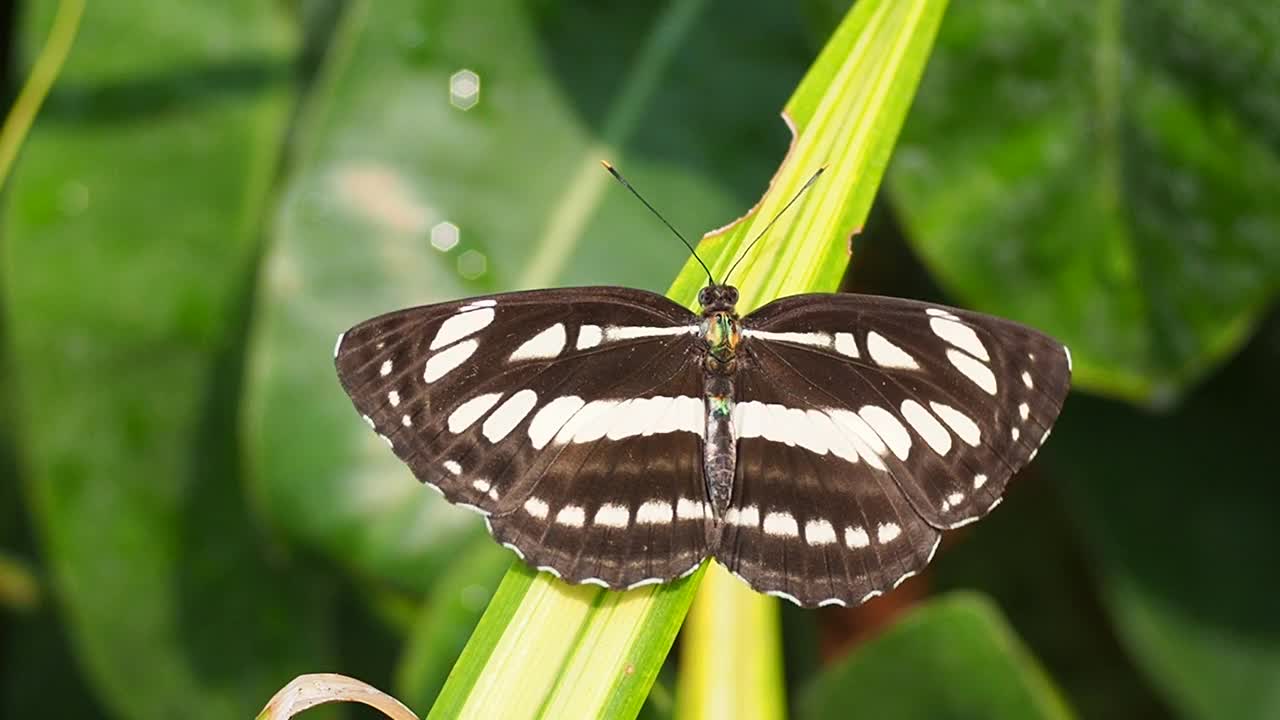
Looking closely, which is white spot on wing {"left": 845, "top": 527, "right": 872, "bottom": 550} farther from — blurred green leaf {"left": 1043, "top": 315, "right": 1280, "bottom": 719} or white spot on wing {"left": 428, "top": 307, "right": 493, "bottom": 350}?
blurred green leaf {"left": 1043, "top": 315, "right": 1280, "bottom": 719}

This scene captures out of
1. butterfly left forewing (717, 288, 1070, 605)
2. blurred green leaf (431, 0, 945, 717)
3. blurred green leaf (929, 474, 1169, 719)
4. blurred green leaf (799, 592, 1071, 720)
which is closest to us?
blurred green leaf (431, 0, 945, 717)

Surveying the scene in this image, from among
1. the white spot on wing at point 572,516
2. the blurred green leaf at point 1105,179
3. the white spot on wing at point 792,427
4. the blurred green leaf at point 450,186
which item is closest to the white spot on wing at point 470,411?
the white spot on wing at point 572,516

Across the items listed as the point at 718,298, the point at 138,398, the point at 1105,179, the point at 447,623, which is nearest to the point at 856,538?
the point at 718,298

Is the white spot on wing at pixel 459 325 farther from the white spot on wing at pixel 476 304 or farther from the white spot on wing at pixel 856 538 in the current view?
the white spot on wing at pixel 856 538

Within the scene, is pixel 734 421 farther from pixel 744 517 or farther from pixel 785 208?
pixel 785 208

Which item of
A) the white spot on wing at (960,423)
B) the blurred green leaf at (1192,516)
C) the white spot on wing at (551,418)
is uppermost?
the white spot on wing at (960,423)

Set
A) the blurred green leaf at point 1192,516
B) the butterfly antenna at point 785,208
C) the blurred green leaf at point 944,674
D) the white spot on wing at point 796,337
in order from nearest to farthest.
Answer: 1. the butterfly antenna at point 785,208
2. the white spot on wing at point 796,337
3. the blurred green leaf at point 944,674
4. the blurred green leaf at point 1192,516

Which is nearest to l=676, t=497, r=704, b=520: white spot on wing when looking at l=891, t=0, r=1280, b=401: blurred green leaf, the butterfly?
the butterfly
